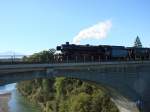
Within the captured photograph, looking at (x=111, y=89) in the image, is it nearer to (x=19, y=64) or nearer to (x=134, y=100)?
(x=134, y=100)

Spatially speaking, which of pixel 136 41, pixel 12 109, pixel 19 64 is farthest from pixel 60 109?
pixel 136 41

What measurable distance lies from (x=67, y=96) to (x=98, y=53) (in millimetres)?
15586

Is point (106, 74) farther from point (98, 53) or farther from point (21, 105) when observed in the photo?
point (21, 105)

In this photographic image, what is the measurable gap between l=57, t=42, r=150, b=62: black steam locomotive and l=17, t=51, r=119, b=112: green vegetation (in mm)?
4871

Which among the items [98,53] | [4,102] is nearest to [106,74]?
[98,53]

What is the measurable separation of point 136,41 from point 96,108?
68.0 meters

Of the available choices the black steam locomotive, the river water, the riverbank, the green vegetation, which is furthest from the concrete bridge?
the riverbank

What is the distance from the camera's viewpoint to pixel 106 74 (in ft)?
155

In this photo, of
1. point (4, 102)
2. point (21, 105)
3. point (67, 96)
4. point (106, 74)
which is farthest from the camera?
point (4, 102)

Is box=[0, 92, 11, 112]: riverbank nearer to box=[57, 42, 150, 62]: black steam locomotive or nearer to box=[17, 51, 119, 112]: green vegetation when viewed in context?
box=[17, 51, 119, 112]: green vegetation

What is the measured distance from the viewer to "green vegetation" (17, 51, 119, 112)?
180ft

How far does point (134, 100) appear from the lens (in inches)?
1955

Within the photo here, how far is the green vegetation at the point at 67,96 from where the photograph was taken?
180 ft

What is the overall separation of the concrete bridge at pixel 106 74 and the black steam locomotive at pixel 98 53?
2057 mm
